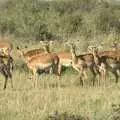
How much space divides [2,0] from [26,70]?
86.9 feet

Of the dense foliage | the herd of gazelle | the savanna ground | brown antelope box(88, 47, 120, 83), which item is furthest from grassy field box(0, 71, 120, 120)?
the dense foliage

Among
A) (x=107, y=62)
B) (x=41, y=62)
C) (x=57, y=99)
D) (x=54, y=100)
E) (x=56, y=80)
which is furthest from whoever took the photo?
(x=107, y=62)

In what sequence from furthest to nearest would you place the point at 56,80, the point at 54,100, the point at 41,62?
the point at 56,80
the point at 41,62
the point at 54,100

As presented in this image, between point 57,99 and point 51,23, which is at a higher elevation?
point 57,99

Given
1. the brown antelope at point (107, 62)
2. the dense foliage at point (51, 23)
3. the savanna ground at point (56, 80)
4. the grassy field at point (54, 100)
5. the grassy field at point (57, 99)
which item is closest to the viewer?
the grassy field at point (57, 99)

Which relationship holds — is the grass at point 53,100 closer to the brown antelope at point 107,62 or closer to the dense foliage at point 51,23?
the brown antelope at point 107,62

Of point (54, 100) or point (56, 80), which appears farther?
point (56, 80)

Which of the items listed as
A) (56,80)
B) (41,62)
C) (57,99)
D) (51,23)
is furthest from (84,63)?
(51,23)

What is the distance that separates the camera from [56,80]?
15.7 meters

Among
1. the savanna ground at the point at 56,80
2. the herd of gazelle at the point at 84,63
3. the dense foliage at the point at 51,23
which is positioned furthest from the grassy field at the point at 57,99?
the dense foliage at the point at 51,23

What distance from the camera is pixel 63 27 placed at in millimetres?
30609

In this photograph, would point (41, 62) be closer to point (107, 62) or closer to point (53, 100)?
point (107, 62)

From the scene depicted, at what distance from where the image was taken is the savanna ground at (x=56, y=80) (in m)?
10.6

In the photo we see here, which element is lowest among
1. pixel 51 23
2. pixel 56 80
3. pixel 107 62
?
pixel 51 23
